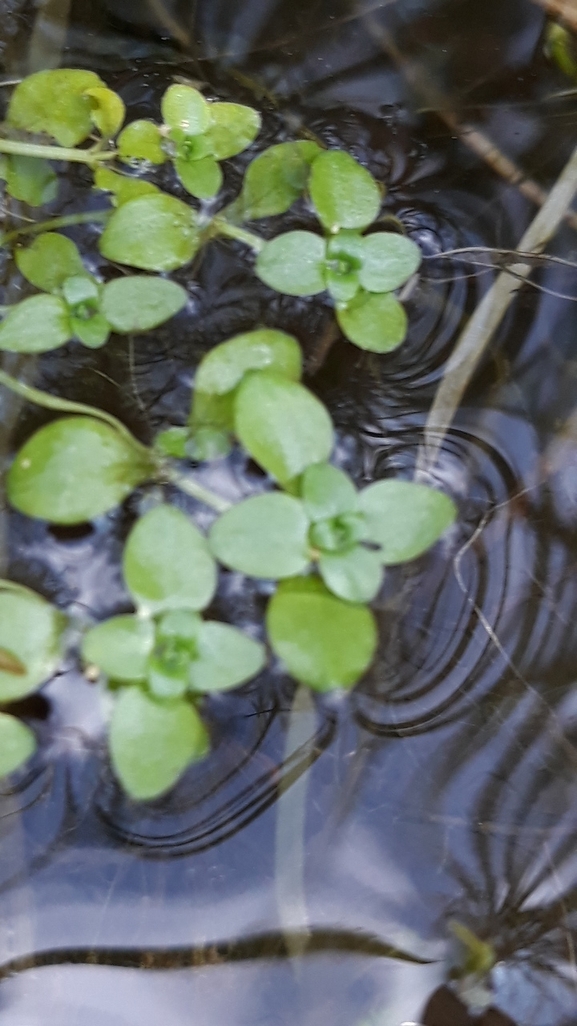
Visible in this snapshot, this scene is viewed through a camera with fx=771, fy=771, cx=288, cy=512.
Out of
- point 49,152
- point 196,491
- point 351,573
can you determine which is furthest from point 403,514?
point 49,152

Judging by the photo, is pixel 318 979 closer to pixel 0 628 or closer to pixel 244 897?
pixel 244 897

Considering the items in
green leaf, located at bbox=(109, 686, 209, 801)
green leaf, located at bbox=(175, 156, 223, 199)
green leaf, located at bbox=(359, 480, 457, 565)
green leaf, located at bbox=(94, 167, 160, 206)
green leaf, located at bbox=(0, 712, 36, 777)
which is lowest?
green leaf, located at bbox=(0, 712, 36, 777)

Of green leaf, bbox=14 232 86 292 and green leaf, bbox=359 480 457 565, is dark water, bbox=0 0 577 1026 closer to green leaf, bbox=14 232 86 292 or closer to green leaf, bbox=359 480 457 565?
green leaf, bbox=14 232 86 292

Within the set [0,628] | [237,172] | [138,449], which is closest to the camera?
[0,628]

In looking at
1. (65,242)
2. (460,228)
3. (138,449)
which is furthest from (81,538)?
(460,228)

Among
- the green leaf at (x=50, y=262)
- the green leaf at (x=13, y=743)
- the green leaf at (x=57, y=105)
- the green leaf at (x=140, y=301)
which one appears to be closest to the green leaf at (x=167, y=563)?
the green leaf at (x=13, y=743)

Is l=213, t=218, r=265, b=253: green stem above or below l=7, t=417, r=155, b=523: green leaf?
above

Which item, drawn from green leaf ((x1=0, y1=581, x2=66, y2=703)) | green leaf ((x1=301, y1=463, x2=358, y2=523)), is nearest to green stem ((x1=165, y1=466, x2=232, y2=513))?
green leaf ((x1=301, y1=463, x2=358, y2=523))

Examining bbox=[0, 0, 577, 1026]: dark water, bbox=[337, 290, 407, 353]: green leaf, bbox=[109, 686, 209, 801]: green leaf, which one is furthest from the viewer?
bbox=[337, 290, 407, 353]: green leaf
